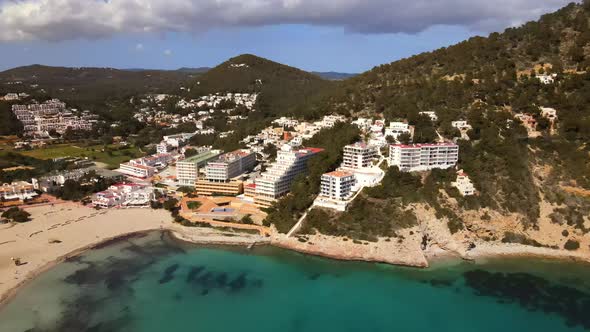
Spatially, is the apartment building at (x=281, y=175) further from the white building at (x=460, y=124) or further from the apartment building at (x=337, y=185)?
the white building at (x=460, y=124)

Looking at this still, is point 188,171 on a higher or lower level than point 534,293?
higher

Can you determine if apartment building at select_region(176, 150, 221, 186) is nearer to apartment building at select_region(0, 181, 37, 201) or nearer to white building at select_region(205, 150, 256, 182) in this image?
white building at select_region(205, 150, 256, 182)

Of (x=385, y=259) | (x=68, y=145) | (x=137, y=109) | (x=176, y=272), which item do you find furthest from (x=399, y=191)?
(x=137, y=109)

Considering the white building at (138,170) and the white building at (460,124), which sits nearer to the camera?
the white building at (460,124)

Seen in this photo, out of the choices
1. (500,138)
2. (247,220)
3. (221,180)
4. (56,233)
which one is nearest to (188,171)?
(221,180)

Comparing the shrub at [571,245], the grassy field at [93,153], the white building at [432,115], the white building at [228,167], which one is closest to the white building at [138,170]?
the grassy field at [93,153]

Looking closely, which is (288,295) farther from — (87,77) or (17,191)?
(87,77)

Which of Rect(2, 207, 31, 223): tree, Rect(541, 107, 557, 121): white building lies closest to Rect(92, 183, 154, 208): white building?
Rect(2, 207, 31, 223): tree
